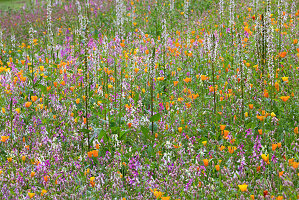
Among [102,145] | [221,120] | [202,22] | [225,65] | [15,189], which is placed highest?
[202,22]

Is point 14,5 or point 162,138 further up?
point 14,5

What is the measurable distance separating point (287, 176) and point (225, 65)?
8.97 ft

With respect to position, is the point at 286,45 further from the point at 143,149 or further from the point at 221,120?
the point at 143,149

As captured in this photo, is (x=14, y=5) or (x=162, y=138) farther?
(x=14, y=5)

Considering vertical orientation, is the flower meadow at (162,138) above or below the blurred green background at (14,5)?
below

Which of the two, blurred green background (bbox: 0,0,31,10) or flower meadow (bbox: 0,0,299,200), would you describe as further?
blurred green background (bbox: 0,0,31,10)

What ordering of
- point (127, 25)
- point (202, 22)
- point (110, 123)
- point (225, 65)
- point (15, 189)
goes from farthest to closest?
point (127, 25)
point (202, 22)
point (225, 65)
point (110, 123)
point (15, 189)

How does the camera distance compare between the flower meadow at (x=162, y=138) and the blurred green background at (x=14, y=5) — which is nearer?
the flower meadow at (x=162, y=138)

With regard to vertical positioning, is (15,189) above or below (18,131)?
below

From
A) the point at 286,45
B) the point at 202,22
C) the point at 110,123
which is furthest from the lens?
the point at 202,22

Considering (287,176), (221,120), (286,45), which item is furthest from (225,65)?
(287,176)

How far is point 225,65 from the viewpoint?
16.0 ft

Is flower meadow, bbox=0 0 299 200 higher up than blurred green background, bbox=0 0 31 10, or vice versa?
blurred green background, bbox=0 0 31 10

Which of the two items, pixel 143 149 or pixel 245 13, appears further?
pixel 245 13
